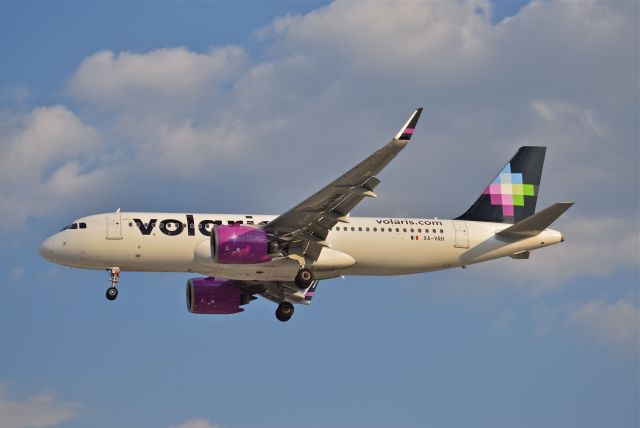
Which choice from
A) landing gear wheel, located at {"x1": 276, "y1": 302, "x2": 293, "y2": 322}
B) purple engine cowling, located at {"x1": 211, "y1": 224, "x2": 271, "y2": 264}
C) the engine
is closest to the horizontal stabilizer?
landing gear wheel, located at {"x1": 276, "y1": 302, "x2": 293, "y2": 322}

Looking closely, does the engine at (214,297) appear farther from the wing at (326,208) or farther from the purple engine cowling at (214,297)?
the wing at (326,208)

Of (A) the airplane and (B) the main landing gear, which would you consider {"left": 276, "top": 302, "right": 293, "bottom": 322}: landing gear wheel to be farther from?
(B) the main landing gear

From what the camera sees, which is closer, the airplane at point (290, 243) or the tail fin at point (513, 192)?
the airplane at point (290, 243)

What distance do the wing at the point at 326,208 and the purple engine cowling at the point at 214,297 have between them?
6.82 m

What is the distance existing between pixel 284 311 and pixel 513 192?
535 inches

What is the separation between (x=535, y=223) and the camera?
192ft

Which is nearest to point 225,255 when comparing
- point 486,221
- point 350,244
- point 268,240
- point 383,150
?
point 268,240

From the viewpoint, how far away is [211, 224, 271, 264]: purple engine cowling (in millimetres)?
54031

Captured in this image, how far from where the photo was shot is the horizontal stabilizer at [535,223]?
184 feet

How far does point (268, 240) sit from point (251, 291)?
801cm

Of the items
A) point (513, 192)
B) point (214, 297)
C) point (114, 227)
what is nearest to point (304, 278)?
point (214, 297)

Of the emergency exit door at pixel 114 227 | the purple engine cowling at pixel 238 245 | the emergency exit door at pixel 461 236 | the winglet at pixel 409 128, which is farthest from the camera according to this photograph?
the emergency exit door at pixel 461 236

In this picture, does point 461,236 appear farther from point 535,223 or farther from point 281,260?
point 281,260

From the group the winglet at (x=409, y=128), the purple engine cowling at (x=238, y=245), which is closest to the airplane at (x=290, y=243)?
the purple engine cowling at (x=238, y=245)
